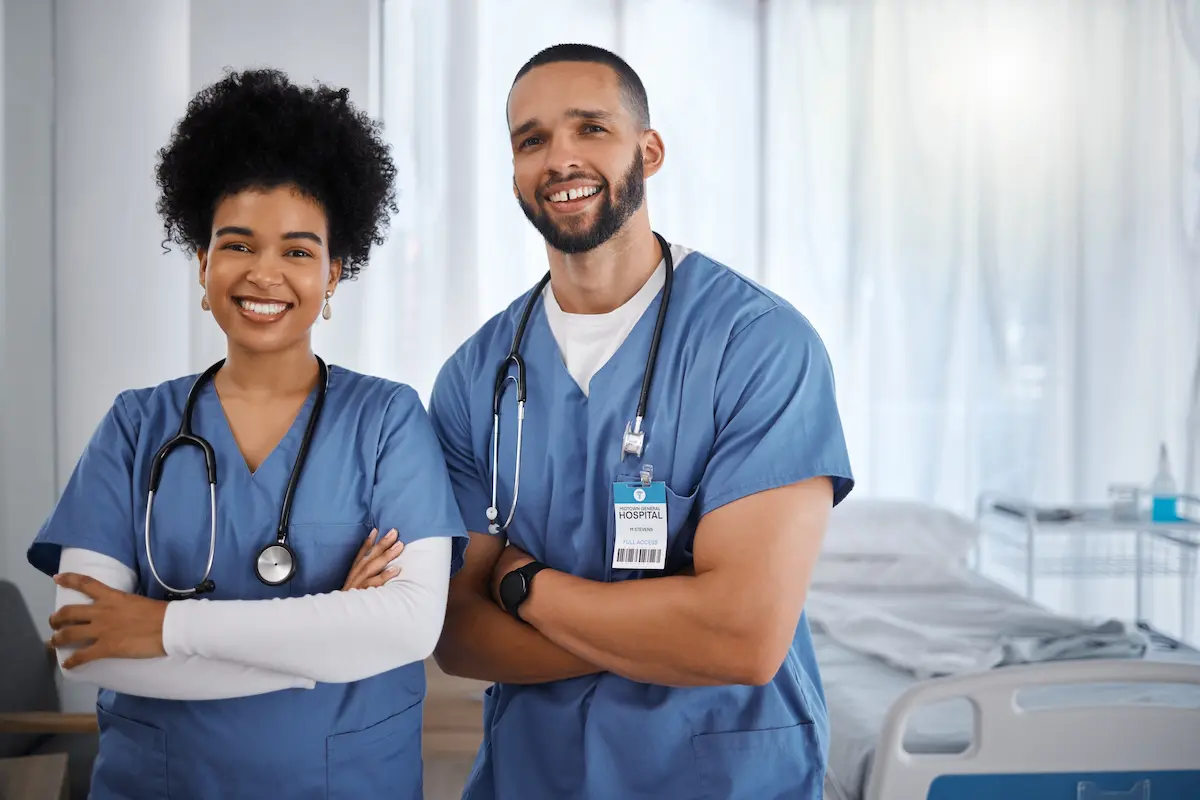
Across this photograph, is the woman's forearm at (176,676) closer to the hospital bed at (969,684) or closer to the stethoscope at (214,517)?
the stethoscope at (214,517)

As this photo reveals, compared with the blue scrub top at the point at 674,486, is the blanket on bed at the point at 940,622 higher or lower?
lower

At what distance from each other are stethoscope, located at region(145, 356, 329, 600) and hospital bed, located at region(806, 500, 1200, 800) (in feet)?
3.50

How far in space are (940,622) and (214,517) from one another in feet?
6.57

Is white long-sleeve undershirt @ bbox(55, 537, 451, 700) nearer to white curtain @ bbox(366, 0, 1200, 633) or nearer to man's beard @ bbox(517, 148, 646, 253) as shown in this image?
man's beard @ bbox(517, 148, 646, 253)

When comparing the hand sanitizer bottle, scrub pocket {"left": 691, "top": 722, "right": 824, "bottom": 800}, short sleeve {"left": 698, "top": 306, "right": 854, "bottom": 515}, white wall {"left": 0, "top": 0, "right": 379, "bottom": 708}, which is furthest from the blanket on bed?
white wall {"left": 0, "top": 0, "right": 379, "bottom": 708}

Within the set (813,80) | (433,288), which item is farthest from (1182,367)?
(433,288)

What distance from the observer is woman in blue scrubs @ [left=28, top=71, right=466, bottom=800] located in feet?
3.45

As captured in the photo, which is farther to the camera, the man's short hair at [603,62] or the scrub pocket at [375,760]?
the man's short hair at [603,62]

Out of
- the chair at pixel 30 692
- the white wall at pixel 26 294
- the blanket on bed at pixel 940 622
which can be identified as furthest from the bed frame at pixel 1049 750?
the white wall at pixel 26 294

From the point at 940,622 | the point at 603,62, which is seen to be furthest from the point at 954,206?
the point at 603,62

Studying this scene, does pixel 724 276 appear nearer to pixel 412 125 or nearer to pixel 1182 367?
pixel 412 125

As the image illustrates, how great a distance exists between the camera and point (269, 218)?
1183 millimetres

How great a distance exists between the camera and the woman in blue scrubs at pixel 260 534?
1053 mm

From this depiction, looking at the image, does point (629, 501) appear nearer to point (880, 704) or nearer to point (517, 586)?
point (517, 586)
